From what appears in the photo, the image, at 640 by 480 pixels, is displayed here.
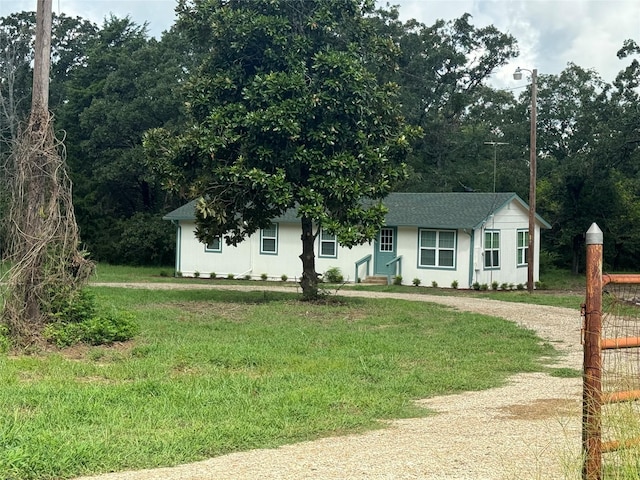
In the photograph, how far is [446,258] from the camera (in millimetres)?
28469

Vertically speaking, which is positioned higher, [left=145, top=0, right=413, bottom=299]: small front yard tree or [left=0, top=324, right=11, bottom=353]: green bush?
[left=145, top=0, right=413, bottom=299]: small front yard tree

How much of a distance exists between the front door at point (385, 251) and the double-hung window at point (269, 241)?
4.10m

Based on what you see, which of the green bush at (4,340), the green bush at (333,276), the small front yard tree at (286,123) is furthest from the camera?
the green bush at (333,276)

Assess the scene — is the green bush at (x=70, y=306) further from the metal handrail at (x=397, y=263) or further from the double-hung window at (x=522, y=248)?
the double-hung window at (x=522, y=248)

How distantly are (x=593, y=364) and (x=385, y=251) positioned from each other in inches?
986

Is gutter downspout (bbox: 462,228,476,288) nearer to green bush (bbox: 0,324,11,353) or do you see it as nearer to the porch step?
the porch step

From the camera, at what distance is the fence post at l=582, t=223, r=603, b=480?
454cm

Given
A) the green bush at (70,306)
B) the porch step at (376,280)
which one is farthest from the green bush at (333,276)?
the green bush at (70,306)

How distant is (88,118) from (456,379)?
109 ft

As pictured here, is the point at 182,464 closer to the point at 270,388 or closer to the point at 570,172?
the point at 270,388

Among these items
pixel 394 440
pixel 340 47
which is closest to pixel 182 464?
pixel 394 440

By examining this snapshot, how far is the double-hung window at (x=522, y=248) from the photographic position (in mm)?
30000

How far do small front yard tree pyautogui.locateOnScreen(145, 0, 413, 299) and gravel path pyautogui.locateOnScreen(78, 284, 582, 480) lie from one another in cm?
954

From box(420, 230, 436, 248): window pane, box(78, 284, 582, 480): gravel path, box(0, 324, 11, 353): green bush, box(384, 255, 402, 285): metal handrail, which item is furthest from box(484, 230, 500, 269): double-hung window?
box(0, 324, 11, 353): green bush
